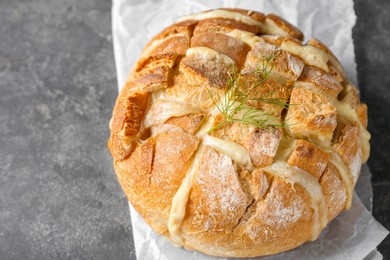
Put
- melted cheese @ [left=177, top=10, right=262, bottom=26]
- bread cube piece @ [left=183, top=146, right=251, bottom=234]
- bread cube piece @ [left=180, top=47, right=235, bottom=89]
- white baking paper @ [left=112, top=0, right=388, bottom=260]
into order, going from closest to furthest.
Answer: bread cube piece @ [left=183, top=146, right=251, bottom=234]
bread cube piece @ [left=180, top=47, right=235, bottom=89]
melted cheese @ [left=177, top=10, right=262, bottom=26]
white baking paper @ [left=112, top=0, right=388, bottom=260]

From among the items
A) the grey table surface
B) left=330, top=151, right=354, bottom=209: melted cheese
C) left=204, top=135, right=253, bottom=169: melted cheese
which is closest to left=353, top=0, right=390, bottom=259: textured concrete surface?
the grey table surface

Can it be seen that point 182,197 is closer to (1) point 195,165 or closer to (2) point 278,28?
(1) point 195,165

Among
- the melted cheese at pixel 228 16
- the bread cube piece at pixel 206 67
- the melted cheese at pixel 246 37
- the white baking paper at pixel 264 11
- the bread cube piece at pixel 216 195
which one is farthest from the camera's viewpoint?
the white baking paper at pixel 264 11

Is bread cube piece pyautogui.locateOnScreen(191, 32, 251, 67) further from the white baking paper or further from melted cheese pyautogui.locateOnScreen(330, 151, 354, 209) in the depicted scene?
the white baking paper

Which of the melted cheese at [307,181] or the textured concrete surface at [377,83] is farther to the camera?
the textured concrete surface at [377,83]

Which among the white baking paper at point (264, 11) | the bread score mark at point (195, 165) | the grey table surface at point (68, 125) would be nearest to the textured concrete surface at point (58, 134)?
the grey table surface at point (68, 125)

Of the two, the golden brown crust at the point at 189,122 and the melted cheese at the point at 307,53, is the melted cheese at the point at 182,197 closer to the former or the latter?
the golden brown crust at the point at 189,122

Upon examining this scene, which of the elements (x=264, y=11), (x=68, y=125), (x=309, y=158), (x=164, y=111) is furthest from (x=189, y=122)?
(x=264, y=11)

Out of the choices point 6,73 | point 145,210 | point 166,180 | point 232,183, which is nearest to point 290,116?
point 232,183

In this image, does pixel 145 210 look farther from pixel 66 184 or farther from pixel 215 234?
pixel 66 184
